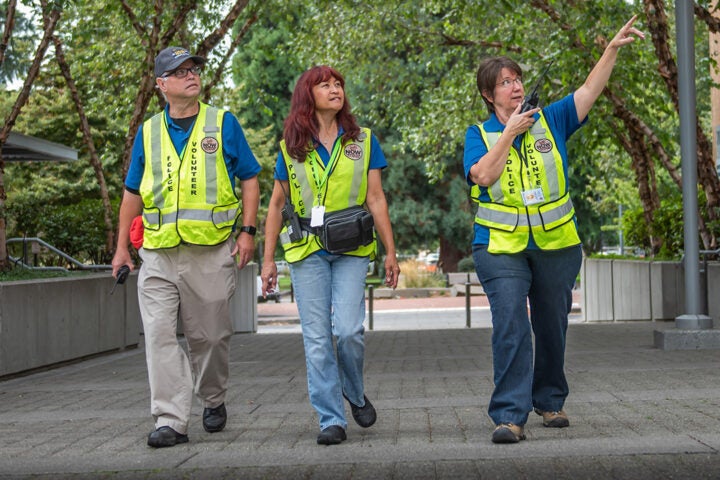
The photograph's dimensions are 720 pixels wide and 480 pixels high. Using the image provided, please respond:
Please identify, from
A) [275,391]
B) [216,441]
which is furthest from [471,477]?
[275,391]

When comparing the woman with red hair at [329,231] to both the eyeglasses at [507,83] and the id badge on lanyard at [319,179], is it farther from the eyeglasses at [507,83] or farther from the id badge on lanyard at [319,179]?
the eyeglasses at [507,83]

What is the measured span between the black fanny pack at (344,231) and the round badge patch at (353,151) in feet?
0.90

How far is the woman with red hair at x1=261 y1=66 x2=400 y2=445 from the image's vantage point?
564 centimetres

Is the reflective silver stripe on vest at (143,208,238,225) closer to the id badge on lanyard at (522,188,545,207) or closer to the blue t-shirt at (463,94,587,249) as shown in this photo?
the blue t-shirt at (463,94,587,249)

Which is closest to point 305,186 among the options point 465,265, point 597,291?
point 597,291

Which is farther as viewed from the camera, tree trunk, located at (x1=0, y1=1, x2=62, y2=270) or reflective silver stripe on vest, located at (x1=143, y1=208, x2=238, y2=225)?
tree trunk, located at (x1=0, y1=1, x2=62, y2=270)

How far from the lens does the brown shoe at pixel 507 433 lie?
5.39 metres

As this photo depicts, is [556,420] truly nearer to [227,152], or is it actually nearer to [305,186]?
[305,186]

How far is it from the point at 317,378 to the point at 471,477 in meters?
1.16

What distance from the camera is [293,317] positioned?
27906mm

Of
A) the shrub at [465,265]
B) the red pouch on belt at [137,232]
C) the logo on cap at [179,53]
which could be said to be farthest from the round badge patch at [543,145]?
the shrub at [465,265]

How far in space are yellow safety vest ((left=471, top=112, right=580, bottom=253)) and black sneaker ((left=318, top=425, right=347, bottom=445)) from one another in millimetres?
1109

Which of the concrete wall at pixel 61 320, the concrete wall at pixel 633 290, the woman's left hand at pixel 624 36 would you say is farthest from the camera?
the concrete wall at pixel 633 290

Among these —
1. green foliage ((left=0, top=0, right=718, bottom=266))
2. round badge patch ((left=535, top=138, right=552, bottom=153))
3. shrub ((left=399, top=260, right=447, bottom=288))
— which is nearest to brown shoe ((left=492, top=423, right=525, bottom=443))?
round badge patch ((left=535, top=138, right=552, bottom=153))
